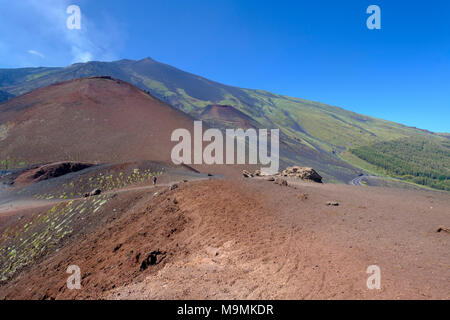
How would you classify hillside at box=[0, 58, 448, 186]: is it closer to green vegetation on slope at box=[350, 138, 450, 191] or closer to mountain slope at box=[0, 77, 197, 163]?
green vegetation on slope at box=[350, 138, 450, 191]

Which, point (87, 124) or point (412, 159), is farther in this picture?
point (412, 159)

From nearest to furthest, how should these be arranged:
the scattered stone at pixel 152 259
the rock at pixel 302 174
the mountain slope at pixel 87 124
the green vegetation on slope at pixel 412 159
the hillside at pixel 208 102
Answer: the scattered stone at pixel 152 259 < the rock at pixel 302 174 < the mountain slope at pixel 87 124 < the green vegetation on slope at pixel 412 159 < the hillside at pixel 208 102

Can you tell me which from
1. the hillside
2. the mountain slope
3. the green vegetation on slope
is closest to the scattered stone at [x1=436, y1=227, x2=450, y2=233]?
the mountain slope

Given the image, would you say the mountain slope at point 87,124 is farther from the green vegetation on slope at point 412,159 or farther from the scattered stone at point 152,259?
the green vegetation on slope at point 412,159

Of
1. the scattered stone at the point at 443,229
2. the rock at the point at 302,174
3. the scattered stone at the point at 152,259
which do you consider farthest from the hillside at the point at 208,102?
the scattered stone at the point at 152,259

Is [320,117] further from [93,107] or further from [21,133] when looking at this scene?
[21,133]

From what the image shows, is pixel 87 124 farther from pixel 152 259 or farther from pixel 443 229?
pixel 443 229

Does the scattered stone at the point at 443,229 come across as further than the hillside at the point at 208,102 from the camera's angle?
No

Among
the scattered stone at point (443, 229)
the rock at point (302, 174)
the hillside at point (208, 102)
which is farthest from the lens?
the hillside at point (208, 102)

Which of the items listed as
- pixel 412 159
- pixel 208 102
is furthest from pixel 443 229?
pixel 208 102
